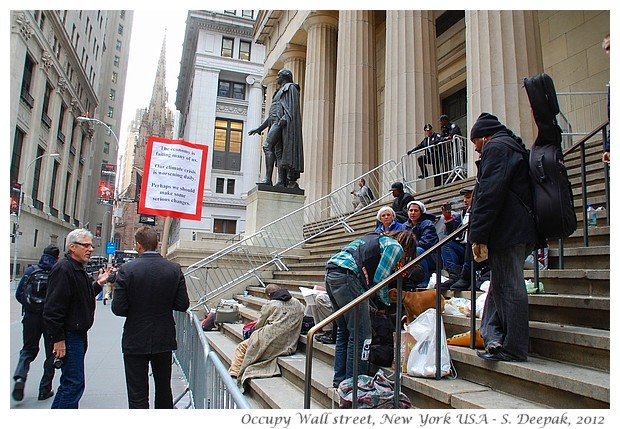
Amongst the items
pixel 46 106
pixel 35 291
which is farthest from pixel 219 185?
pixel 35 291

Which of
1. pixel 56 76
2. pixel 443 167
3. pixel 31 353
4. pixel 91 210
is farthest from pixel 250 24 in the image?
pixel 31 353

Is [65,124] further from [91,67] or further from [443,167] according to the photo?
[443,167]

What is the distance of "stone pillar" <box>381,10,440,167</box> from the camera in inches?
497

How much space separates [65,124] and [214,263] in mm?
37637

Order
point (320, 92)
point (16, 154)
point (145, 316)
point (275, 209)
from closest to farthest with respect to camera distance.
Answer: point (145, 316), point (275, 209), point (320, 92), point (16, 154)

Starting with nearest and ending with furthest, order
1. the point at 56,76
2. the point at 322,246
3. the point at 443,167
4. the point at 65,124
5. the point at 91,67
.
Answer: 1. the point at 322,246
2. the point at 443,167
3. the point at 56,76
4. the point at 65,124
5. the point at 91,67

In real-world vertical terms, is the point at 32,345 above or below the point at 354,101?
below

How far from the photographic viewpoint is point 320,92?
759 inches

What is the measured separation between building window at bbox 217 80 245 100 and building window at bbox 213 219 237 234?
13.0 m

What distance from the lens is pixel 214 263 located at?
944cm

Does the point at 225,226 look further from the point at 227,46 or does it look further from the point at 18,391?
the point at 18,391

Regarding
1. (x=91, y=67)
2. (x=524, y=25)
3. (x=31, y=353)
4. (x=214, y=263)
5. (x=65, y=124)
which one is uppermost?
(x=91, y=67)

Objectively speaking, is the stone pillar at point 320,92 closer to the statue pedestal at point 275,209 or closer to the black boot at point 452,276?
the statue pedestal at point 275,209

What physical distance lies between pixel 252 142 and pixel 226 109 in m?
4.33
